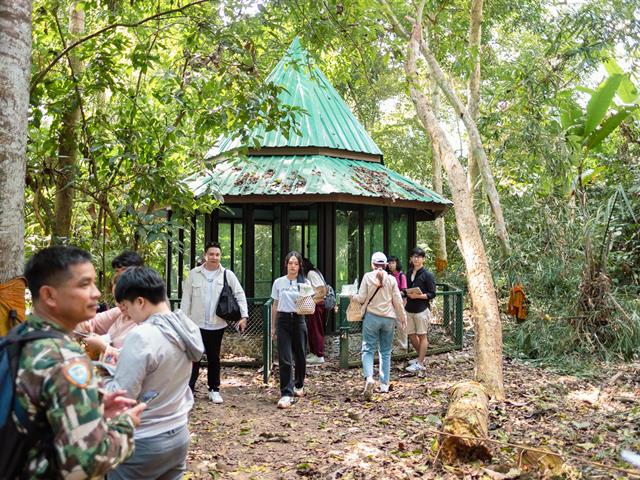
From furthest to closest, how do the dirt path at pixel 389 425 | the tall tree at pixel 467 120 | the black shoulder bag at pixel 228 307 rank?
the tall tree at pixel 467 120 < the black shoulder bag at pixel 228 307 < the dirt path at pixel 389 425

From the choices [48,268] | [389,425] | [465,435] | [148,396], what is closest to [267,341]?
[389,425]

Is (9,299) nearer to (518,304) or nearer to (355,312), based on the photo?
(355,312)

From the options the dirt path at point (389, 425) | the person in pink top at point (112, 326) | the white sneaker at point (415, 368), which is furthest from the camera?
the white sneaker at point (415, 368)

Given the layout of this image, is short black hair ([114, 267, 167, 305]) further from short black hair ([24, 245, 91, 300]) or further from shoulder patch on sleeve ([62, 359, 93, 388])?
shoulder patch on sleeve ([62, 359, 93, 388])

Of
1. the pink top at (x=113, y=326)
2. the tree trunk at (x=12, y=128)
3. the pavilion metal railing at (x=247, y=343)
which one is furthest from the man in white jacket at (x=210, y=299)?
the tree trunk at (x=12, y=128)

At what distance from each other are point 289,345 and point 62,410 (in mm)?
5844

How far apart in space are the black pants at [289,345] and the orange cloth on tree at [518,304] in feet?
18.4

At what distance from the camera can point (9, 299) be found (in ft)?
10.3

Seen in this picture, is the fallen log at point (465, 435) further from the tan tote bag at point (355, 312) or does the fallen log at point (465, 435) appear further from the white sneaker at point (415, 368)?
the white sneaker at point (415, 368)

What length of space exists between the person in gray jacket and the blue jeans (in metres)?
5.16

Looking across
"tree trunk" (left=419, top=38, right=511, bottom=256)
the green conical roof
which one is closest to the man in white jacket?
"tree trunk" (left=419, top=38, right=511, bottom=256)

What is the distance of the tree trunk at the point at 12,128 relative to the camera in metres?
3.42

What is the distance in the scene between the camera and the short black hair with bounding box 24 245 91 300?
2.10 meters

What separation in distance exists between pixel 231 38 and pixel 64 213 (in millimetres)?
2703
